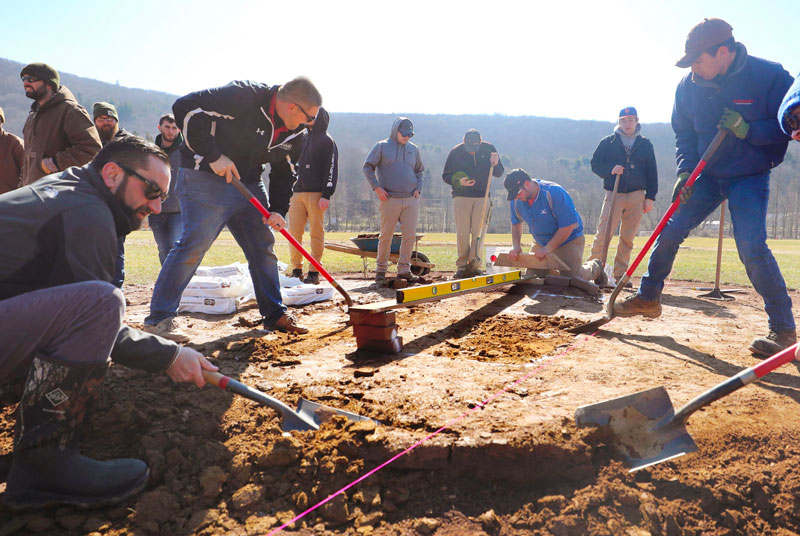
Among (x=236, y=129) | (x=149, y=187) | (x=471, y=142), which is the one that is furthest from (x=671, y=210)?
(x=471, y=142)

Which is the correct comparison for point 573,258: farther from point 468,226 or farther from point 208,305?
point 208,305

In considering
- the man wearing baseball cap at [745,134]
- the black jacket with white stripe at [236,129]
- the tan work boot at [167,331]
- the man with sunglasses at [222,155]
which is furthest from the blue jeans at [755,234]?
the tan work boot at [167,331]

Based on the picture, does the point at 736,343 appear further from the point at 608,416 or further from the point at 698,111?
the point at 608,416

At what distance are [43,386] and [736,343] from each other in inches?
165

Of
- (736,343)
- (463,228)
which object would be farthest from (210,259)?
(736,343)

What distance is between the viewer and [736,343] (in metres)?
3.64

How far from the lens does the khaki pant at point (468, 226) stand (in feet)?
24.8

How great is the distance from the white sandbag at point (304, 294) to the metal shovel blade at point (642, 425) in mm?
3668

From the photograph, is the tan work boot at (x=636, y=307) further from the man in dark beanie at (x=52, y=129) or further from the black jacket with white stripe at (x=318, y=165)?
the man in dark beanie at (x=52, y=129)

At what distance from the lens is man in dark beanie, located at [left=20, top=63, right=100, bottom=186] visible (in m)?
4.20

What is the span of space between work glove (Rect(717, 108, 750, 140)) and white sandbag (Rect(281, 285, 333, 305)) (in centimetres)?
391

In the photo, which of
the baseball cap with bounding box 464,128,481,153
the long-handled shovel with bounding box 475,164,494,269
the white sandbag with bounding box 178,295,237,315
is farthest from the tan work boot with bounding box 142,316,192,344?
the baseball cap with bounding box 464,128,481,153

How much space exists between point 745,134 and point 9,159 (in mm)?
6132

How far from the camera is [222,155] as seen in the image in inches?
137
